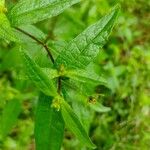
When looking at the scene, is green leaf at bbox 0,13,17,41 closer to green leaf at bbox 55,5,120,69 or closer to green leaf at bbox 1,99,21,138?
green leaf at bbox 55,5,120,69

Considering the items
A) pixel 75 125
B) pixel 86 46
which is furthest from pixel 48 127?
pixel 86 46

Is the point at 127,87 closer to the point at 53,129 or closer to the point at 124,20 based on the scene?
the point at 124,20

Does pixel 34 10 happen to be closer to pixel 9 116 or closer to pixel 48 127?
pixel 48 127

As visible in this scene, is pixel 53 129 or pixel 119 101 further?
pixel 119 101

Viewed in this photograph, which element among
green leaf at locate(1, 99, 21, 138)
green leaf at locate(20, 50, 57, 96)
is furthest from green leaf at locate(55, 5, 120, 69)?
green leaf at locate(1, 99, 21, 138)

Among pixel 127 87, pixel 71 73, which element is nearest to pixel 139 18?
pixel 127 87

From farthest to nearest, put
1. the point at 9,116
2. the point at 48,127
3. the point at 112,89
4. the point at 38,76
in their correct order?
the point at 112,89
the point at 9,116
the point at 48,127
the point at 38,76
